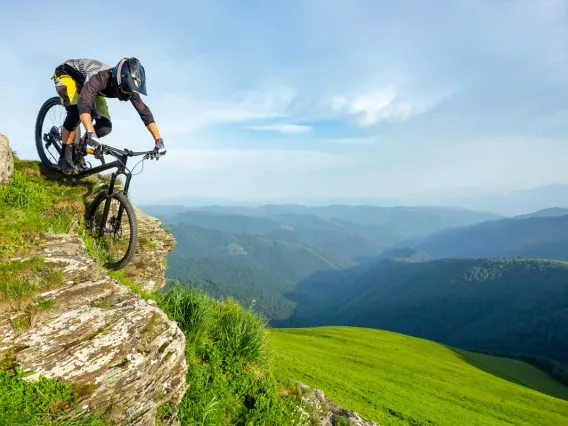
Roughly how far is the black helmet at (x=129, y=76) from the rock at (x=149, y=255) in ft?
18.6

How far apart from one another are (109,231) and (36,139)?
18.1 ft

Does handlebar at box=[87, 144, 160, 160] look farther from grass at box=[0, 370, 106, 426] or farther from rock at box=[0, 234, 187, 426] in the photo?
grass at box=[0, 370, 106, 426]

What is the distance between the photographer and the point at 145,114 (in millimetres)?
9695

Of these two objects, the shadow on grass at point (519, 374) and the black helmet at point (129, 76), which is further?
the shadow on grass at point (519, 374)

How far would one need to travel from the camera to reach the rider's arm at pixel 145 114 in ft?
31.4

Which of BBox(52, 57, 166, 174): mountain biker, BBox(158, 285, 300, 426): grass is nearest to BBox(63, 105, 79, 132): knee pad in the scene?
BBox(52, 57, 166, 174): mountain biker

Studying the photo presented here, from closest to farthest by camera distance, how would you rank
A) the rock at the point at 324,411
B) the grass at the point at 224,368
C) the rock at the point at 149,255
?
the grass at the point at 224,368, the rock at the point at 324,411, the rock at the point at 149,255

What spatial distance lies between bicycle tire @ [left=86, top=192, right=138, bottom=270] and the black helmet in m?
2.93

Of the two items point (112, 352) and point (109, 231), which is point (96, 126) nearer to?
point (109, 231)

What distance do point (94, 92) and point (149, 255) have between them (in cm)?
605

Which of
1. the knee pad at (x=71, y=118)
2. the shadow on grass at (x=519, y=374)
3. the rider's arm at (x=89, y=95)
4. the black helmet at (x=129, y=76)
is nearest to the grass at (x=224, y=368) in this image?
the rider's arm at (x=89, y=95)

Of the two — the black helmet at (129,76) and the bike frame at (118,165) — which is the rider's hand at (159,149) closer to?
the bike frame at (118,165)

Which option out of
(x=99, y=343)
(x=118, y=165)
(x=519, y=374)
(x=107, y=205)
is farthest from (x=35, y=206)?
(x=519, y=374)

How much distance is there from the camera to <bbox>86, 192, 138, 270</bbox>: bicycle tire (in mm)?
9156
